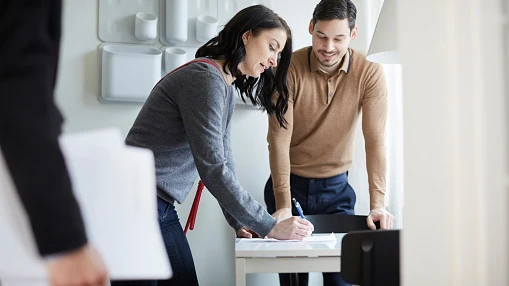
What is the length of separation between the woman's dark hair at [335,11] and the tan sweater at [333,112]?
6.4 inches

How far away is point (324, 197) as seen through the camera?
2352 mm

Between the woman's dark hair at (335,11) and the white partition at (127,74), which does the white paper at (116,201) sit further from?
the white partition at (127,74)

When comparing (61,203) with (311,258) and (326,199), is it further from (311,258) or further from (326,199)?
(326,199)

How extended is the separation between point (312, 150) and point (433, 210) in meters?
1.70

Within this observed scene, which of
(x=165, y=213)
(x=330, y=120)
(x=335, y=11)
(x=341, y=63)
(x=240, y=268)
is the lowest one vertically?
(x=240, y=268)

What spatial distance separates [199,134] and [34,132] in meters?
1.06

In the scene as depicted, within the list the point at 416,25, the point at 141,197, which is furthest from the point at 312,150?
the point at 141,197

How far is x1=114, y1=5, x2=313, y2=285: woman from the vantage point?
5.02 feet

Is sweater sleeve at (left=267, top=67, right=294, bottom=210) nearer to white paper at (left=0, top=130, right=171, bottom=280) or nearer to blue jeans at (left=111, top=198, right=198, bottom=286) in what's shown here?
blue jeans at (left=111, top=198, right=198, bottom=286)

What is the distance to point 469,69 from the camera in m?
0.67

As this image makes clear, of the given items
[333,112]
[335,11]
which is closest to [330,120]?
[333,112]

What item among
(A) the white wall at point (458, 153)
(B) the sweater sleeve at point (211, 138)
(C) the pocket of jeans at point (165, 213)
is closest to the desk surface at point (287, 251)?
(B) the sweater sleeve at point (211, 138)

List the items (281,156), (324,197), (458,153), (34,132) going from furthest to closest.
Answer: (324,197) < (281,156) < (458,153) < (34,132)

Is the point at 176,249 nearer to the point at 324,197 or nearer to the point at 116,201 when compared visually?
the point at 324,197
